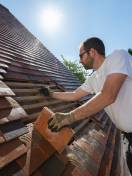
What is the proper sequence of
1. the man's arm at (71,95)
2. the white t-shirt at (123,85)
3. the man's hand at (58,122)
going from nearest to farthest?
the man's hand at (58,122), the white t-shirt at (123,85), the man's arm at (71,95)

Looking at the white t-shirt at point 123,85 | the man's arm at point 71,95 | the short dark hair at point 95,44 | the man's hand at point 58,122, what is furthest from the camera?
the man's arm at point 71,95

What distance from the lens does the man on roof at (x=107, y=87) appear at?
2.36 meters

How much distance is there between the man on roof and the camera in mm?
2355

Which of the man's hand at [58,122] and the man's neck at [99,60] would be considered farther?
the man's neck at [99,60]

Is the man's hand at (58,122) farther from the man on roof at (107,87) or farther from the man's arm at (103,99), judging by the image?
the man's arm at (103,99)

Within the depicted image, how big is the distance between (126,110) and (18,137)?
1.28m

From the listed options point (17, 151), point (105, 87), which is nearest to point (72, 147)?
point (105, 87)

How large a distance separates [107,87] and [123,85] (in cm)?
41

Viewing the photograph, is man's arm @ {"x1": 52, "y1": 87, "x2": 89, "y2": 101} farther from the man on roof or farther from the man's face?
the man's face

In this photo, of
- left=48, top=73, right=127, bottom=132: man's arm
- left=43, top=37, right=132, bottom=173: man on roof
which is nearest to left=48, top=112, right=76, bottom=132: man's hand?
left=43, top=37, right=132, bottom=173: man on roof

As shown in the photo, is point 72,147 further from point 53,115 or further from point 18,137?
point 18,137

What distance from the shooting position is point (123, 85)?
2.73 metres

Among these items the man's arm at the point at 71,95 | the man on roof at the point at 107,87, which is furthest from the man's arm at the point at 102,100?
the man's arm at the point at 71,95

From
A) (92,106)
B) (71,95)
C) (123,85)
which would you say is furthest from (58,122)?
(71,95)
